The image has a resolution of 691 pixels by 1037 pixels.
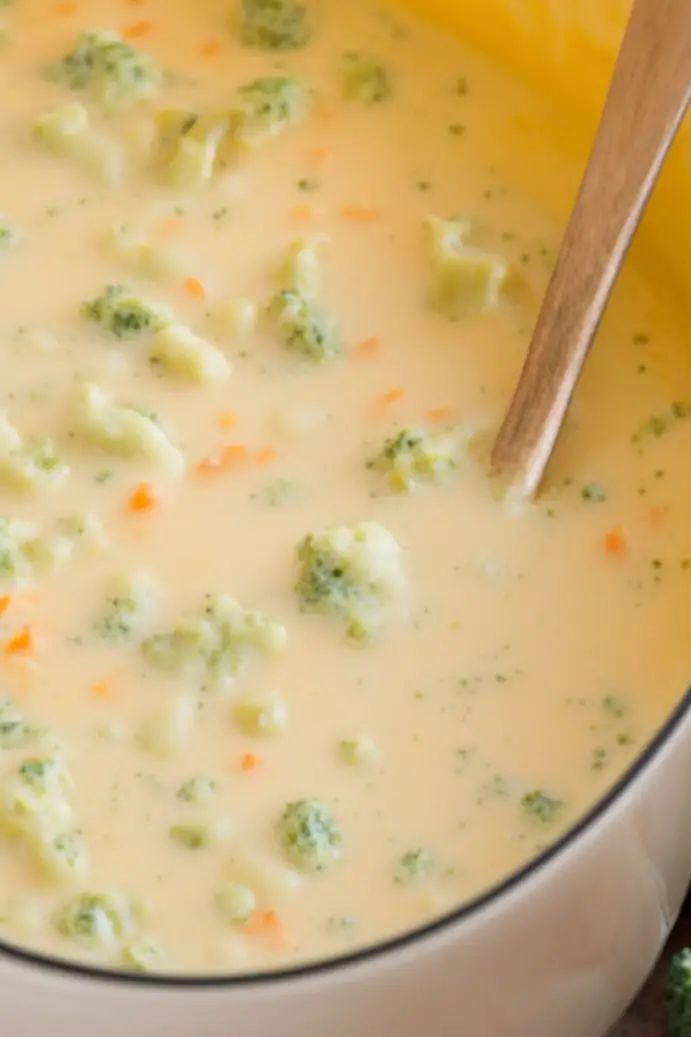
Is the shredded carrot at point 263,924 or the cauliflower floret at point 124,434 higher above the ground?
the cauliflower floret at point 124,434

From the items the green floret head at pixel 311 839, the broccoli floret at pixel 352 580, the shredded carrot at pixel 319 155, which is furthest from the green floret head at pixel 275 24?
the green floret head at pixel 311 839

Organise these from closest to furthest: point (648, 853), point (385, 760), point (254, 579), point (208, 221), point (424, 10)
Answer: point (648, 853) < point (385, 760) < point (254, 579) < point (208, 221) < point (424, 10)

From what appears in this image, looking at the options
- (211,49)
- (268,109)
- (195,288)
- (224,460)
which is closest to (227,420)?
(224,460)

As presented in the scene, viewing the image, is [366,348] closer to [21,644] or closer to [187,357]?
[187,357]

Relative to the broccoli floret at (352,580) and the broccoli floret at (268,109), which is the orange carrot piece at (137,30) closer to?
the broccoli floret at (268,109)

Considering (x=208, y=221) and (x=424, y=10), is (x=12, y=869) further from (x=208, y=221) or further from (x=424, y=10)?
(x=424, y=10)

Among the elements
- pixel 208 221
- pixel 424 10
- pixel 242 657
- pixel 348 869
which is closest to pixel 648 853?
pixel 348 869
